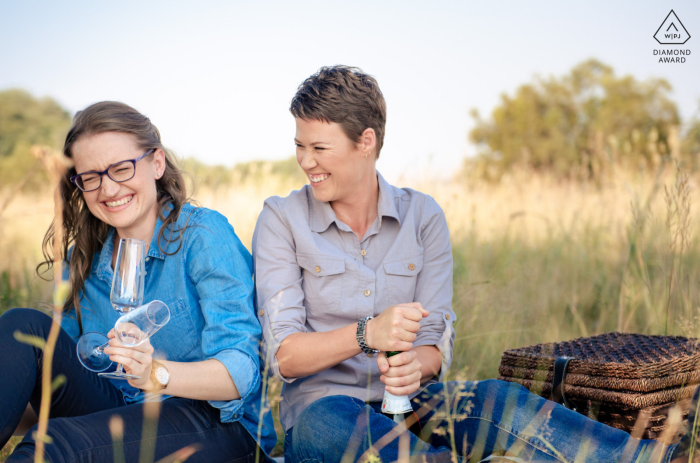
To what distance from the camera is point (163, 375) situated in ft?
5.63

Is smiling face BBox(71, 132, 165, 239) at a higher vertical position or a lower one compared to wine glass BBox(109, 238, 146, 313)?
higher

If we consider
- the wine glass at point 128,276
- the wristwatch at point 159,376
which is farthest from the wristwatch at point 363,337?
the wine glass at point 128,276

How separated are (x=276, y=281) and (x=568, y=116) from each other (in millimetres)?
19234

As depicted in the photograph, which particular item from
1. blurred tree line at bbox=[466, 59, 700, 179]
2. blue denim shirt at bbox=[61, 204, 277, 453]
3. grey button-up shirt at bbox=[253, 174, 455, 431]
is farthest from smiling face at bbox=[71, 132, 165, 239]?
blurred tree line at bbox=[466, 59, 700, 179]

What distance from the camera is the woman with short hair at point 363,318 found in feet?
5.96

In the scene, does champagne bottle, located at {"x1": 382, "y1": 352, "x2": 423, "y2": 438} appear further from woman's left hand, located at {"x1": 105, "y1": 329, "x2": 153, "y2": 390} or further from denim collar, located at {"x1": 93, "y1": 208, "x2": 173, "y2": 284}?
denim collar, located at {"x1": 93, "y1": 208, "x2": 173, "y2": 284}

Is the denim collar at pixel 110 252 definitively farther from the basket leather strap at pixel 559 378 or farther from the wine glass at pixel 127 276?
the basket leather strap at pixel 559 378

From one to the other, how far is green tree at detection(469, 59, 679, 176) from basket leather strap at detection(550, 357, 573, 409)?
52.3 feet

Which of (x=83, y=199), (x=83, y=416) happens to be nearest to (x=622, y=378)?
(x=83, y=416)

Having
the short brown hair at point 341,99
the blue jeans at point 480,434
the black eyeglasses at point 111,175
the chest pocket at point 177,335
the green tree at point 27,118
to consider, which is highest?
the green tree at point 27,118

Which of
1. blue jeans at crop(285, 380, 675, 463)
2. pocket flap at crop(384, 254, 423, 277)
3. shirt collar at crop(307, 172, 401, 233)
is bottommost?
blue jeans at crop(285, 380, 675, 463)

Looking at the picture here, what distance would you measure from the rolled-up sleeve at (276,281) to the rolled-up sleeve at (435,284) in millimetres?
518

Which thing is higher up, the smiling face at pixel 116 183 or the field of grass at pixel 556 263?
the smiling face at pixel 116 183

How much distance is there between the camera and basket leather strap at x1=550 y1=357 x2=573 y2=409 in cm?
220
